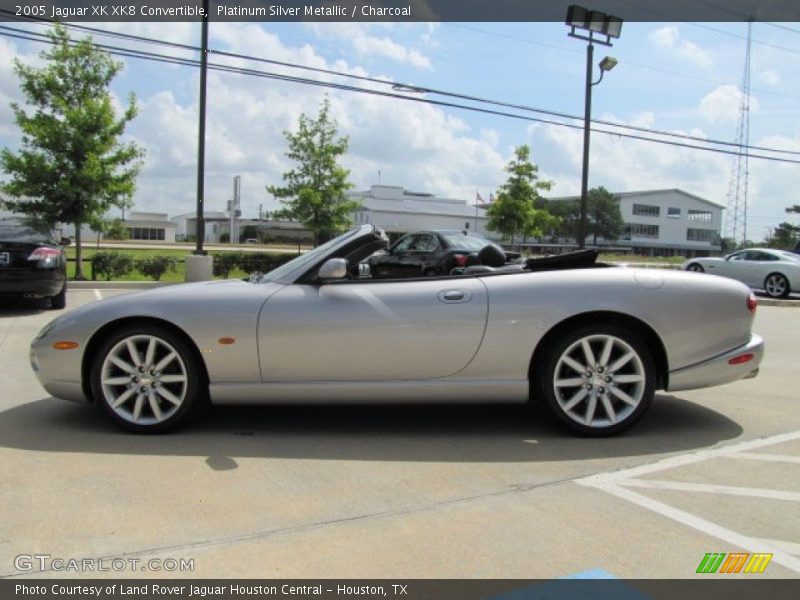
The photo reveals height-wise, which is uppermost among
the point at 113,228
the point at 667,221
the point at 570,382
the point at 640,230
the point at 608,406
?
the point at 667,221

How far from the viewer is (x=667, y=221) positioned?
109000mm

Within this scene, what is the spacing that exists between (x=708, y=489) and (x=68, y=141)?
54.5 feet

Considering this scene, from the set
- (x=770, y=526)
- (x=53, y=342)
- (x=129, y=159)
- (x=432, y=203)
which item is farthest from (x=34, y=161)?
(x=432, y=203)

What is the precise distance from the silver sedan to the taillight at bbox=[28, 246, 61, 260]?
48.6 ft

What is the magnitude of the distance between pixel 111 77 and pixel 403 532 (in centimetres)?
1705

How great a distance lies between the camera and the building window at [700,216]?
111m

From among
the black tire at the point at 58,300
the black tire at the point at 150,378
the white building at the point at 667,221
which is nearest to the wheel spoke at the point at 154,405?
the black tire at the point at 150,378

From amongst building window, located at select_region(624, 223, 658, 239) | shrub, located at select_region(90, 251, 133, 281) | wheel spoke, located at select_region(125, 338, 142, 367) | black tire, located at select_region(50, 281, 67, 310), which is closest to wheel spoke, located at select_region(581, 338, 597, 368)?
wheel spoke, located at select_region(125, 338, 142, 367)

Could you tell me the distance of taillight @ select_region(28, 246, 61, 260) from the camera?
385 inches

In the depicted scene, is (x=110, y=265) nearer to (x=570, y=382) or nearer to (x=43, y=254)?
(x=43, y=254)

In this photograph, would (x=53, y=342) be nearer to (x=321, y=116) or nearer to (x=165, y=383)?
(x=165, y=383)

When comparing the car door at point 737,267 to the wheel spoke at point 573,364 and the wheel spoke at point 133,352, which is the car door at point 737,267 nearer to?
the wheel spoke at point 573,364
